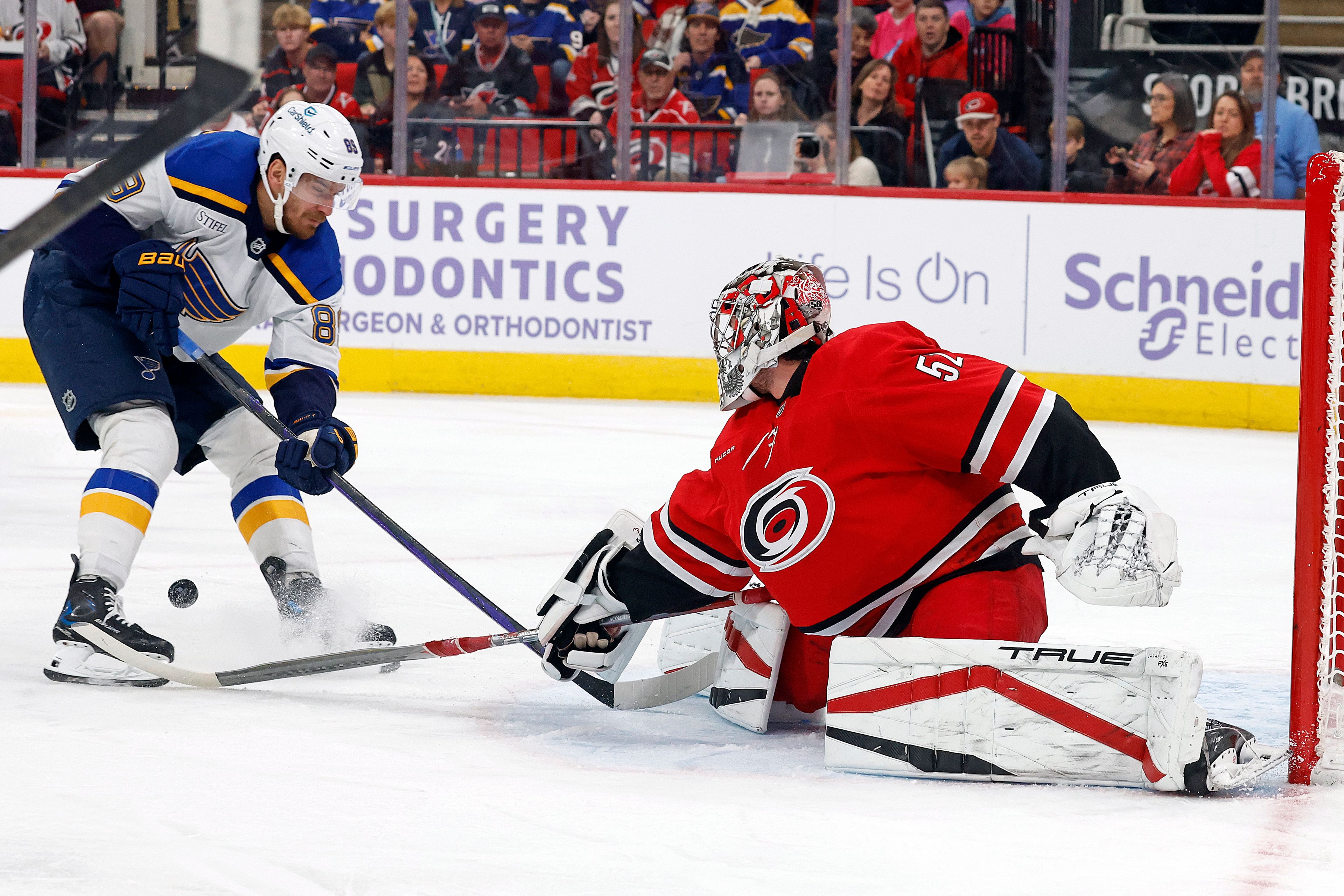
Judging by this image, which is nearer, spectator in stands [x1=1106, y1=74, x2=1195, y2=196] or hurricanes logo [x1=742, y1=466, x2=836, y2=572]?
hurricanes logo [x1=742, y1=466, x2=836, y2=572]

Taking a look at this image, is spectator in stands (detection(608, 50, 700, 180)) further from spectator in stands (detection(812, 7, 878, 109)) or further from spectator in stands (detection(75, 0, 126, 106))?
spectator in stands (detection(75, 0, 126, 106))

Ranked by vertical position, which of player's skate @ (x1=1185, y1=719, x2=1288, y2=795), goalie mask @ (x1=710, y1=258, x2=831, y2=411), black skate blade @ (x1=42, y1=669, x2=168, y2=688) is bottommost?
black skate blade @ (x1=42, y1=669, x2=168, y2=688)

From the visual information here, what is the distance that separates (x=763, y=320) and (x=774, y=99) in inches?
201

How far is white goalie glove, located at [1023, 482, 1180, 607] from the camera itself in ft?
6.59

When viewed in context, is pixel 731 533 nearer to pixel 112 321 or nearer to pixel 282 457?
pixel 282 457

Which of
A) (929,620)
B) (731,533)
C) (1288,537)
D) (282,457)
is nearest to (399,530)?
(282,457)

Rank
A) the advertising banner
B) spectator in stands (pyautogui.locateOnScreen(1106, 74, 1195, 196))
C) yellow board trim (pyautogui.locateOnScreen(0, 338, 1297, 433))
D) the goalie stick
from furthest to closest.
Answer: yellow board trim (pyautogui.locateOnScreen(0, 338, 1297, 433)) < spectator in stands (pyautogui.locateOnScreen(1106, 74, 1195, 196)) < the advertising banner < the goalie stick

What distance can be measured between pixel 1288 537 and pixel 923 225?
2912 millimetres

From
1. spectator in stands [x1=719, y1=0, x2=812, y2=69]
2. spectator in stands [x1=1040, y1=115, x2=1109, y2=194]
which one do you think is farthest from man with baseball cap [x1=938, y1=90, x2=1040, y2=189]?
A: spectator in stands [x1=719, y1=0, x2=812, y2=69]

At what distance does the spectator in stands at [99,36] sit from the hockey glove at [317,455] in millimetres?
4918

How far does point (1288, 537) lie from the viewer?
4469mm

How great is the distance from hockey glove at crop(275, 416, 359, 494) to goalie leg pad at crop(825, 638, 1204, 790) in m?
1.10

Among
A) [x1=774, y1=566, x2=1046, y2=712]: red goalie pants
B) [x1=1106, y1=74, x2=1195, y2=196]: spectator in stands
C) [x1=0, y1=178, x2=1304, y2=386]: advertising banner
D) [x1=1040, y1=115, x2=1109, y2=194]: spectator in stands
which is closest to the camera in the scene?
[x1=774, y1=566, x2=1046, y2=712]: red goalie pants

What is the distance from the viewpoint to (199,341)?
313 cm
